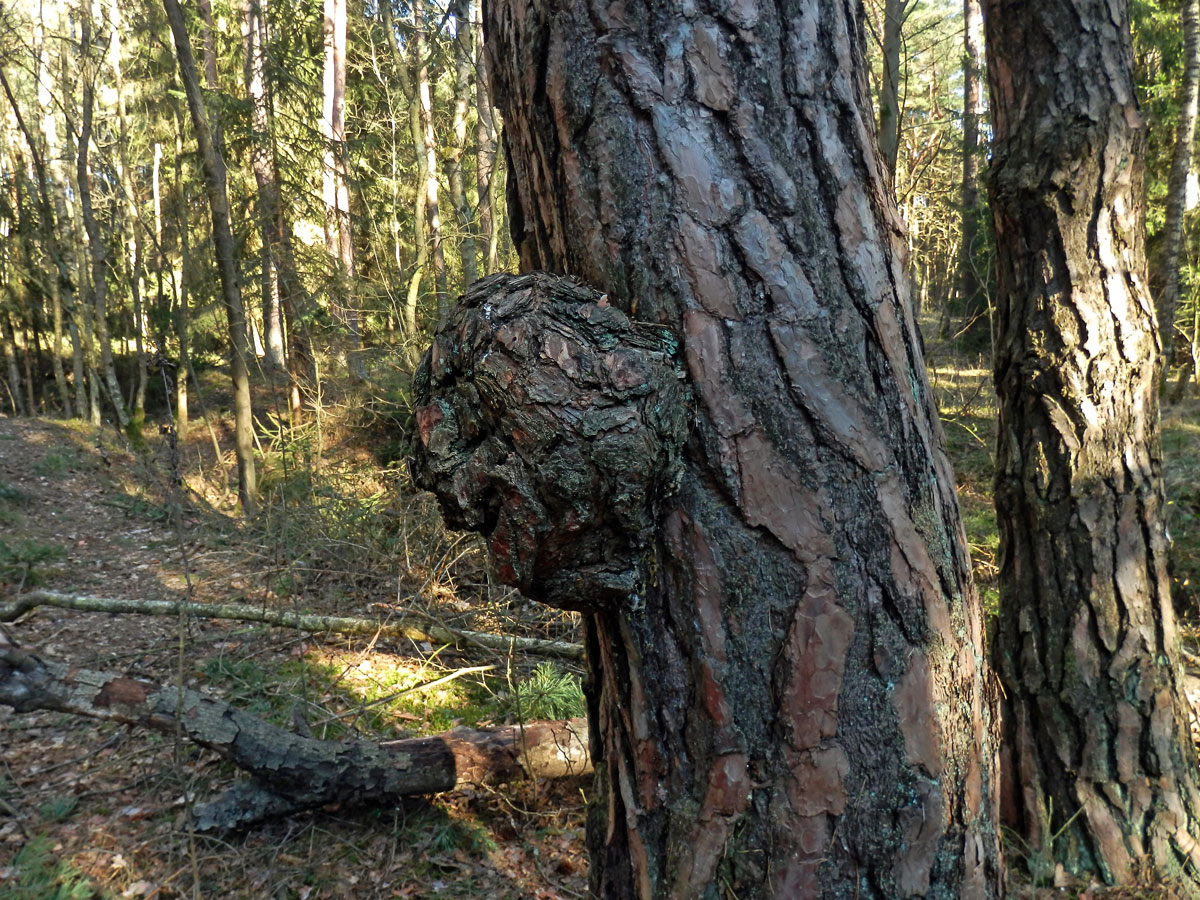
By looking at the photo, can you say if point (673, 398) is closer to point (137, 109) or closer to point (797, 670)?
point (797, 670)

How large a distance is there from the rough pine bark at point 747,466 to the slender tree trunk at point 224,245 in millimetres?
8059

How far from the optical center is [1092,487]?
2725 mm

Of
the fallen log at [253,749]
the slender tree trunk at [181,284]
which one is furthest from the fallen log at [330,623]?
the slender tree trunk at [181,284]

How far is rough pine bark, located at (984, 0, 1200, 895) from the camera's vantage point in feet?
8.85

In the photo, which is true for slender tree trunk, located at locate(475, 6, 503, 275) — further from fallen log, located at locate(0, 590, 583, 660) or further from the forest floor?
fallen log, located at locate(0, 590, 583, 660)

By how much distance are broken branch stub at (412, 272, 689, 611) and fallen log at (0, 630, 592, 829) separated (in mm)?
2037

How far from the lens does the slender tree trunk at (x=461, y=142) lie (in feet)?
31.1

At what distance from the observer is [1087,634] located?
2.72m

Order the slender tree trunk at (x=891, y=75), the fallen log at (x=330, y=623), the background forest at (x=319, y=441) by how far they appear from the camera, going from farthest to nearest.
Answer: the slender tree trunk at (x=891, y=75) → the fallen log at (x=330, y=623) → the background forest at (x=319, y=441)

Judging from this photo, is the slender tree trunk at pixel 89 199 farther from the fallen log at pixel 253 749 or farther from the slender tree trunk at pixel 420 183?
the fallen log at pixel 253 749

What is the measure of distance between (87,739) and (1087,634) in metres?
4.54

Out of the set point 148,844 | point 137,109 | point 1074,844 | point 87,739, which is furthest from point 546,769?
point 137,109

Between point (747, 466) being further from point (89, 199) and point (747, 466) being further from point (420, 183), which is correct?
point (89, 199)

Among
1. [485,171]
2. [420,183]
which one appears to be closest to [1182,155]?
[485,171]
